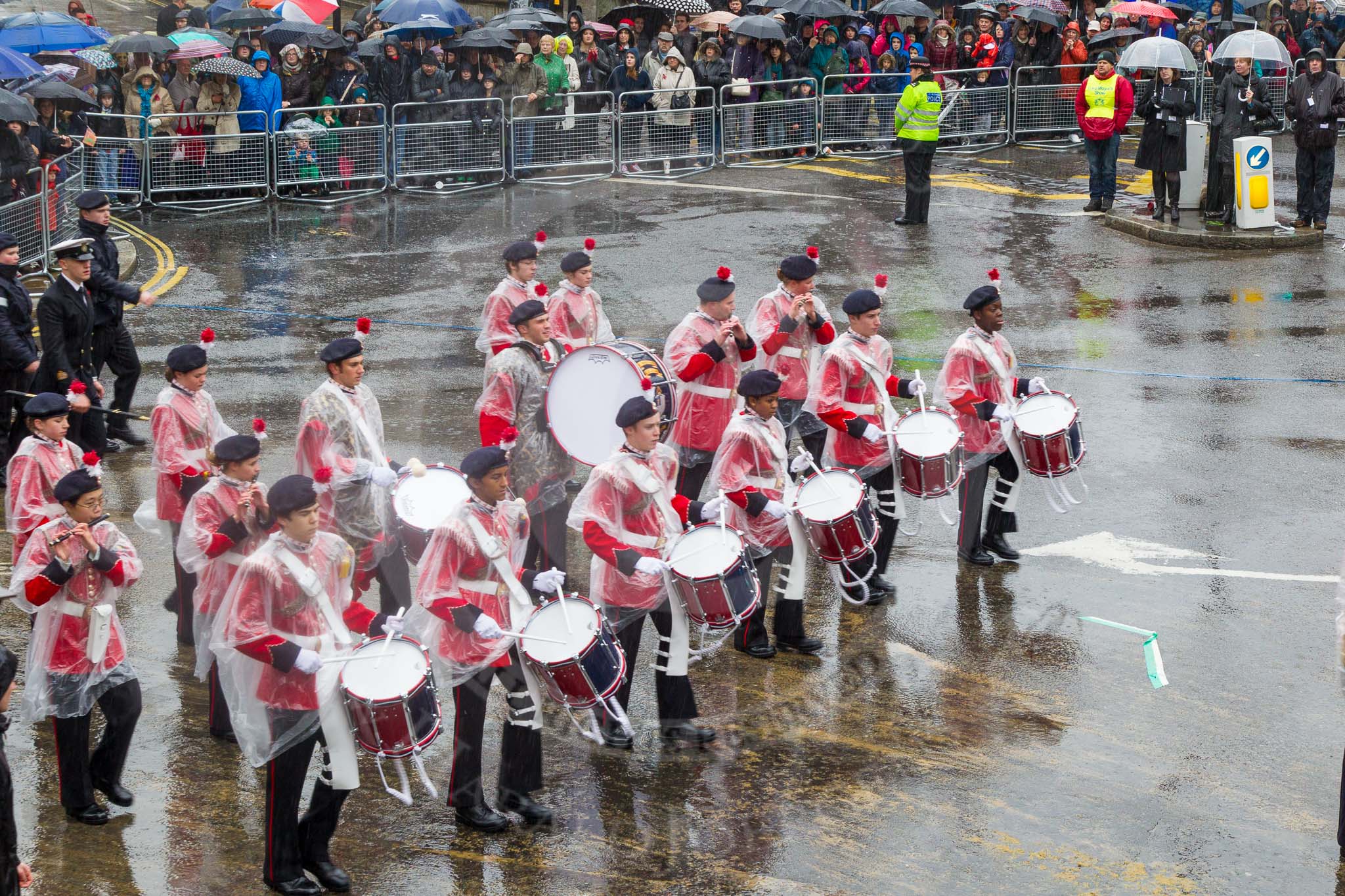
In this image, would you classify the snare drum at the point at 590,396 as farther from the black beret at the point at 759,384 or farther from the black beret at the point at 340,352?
the black beret at the point at 340,352

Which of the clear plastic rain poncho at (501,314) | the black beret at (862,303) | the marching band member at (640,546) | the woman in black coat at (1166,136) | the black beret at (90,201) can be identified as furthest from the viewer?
the woman in black coat at (1166,136)

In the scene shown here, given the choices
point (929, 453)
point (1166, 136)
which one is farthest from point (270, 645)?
point (1166, 136)

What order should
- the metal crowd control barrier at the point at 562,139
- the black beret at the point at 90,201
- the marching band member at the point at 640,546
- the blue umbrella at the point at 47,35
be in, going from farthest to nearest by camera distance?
the metal crowd control barrier at the point at 562,139 → the blue umbrella at the point at 47,35 → the black beret at the point at 90,201 → the marching band member at the point at 640,546

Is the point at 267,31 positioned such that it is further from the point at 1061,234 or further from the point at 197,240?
the point at 1061,234

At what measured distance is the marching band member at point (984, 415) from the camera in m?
10.2

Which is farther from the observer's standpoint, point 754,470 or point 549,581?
point 754,470

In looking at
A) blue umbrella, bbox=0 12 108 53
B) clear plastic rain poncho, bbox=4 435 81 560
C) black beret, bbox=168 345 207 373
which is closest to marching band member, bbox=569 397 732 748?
black beret, bbox=168 345 207 373

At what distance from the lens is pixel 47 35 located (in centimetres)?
2094

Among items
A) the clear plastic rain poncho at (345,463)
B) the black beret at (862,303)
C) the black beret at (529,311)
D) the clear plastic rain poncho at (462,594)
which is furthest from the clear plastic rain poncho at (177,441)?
the black beret at (862,303)

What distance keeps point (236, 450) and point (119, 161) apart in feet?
46.2

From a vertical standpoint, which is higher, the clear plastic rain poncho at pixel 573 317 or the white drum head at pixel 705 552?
the clear plastic rain poncho at pixel 573 317

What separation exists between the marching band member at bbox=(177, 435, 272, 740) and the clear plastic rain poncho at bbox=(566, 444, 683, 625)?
1493 millimetres

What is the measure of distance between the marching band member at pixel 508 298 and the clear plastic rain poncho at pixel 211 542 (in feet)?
11.8

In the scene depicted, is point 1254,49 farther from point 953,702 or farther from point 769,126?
point 953,702
